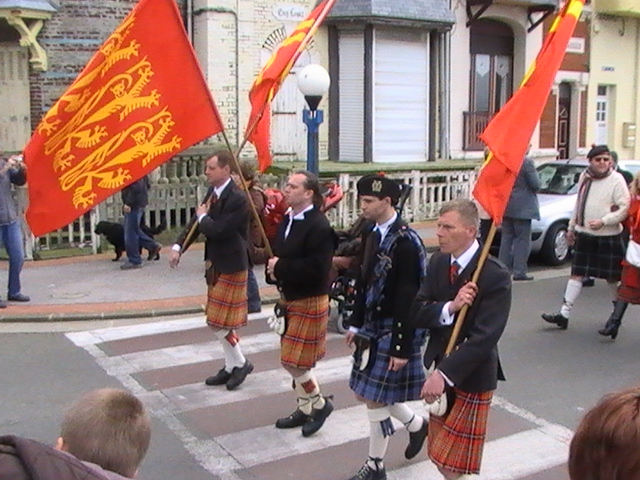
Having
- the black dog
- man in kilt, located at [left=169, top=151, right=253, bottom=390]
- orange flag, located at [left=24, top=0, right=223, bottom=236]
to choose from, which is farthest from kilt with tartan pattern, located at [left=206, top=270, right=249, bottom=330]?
the black dog

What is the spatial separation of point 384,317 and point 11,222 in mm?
6394

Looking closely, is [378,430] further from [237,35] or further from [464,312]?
[237,35]

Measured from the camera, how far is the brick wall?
15.7 meters

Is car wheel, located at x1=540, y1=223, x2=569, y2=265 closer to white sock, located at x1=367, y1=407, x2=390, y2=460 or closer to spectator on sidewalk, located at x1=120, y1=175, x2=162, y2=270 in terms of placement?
spectator on sidewalk, located at x1=120, y1=175, x2=162, y2=270

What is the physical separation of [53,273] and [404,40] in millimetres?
11149

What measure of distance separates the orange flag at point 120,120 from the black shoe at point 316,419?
2.07 meters

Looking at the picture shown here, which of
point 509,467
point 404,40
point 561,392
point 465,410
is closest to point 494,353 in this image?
point 465,410

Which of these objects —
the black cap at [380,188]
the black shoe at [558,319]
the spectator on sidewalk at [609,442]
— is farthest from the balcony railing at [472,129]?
the spectator on sidewalk at [609,442]

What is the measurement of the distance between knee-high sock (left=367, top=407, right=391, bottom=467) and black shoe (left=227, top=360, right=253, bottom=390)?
2080 mm

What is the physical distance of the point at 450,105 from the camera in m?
21.1

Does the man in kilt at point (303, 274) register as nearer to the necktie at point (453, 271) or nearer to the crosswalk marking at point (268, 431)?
the crosswalk marking at point (268, 431)

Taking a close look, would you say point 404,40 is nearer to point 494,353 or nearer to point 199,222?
point 199,222

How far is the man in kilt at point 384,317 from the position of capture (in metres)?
4.80

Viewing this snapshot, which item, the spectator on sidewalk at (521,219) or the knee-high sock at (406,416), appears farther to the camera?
the spectator on sidewalk at (521,219)
